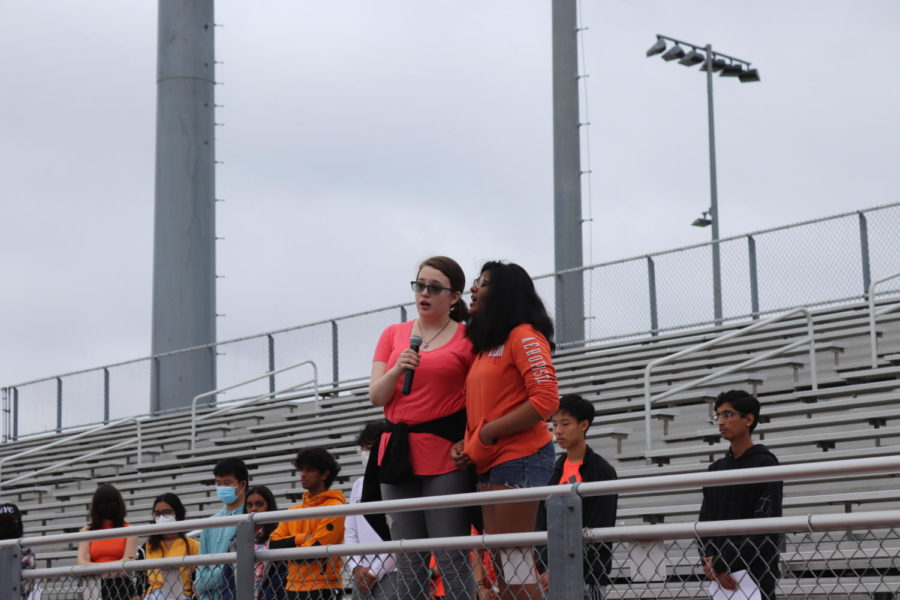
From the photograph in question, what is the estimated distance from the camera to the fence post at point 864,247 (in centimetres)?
1563

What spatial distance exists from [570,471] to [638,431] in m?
5.69

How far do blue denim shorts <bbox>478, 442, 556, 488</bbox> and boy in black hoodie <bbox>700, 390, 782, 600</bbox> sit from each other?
0.65 metres

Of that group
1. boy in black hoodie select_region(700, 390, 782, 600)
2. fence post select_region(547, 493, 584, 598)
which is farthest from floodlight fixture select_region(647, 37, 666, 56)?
fence post select_region(547, 493, 584, 598)

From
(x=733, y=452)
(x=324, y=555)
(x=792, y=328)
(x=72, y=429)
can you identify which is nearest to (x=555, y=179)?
(x=792, y=328)

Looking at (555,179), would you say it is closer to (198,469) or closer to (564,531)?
(198,469)

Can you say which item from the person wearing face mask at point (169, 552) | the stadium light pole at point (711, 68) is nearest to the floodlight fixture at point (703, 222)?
the stadium light pole at point (711, 68)

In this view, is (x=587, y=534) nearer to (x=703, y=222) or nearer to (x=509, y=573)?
(x=509, y=573)

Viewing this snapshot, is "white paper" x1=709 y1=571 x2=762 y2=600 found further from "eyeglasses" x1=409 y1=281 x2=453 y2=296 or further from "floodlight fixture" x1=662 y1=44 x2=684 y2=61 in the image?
"floodlight fixture" x1=662 y1=44 x2=684 y2=61

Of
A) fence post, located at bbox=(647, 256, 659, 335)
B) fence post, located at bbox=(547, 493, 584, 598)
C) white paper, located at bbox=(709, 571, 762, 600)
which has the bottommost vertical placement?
white paper, located at bbox=(709, 571, 762, 600)

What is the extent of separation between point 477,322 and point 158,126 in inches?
798

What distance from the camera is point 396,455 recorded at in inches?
211

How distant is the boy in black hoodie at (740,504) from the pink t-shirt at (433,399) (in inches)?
40.2

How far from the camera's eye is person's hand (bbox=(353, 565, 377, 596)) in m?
5.16

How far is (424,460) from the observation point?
538cm
